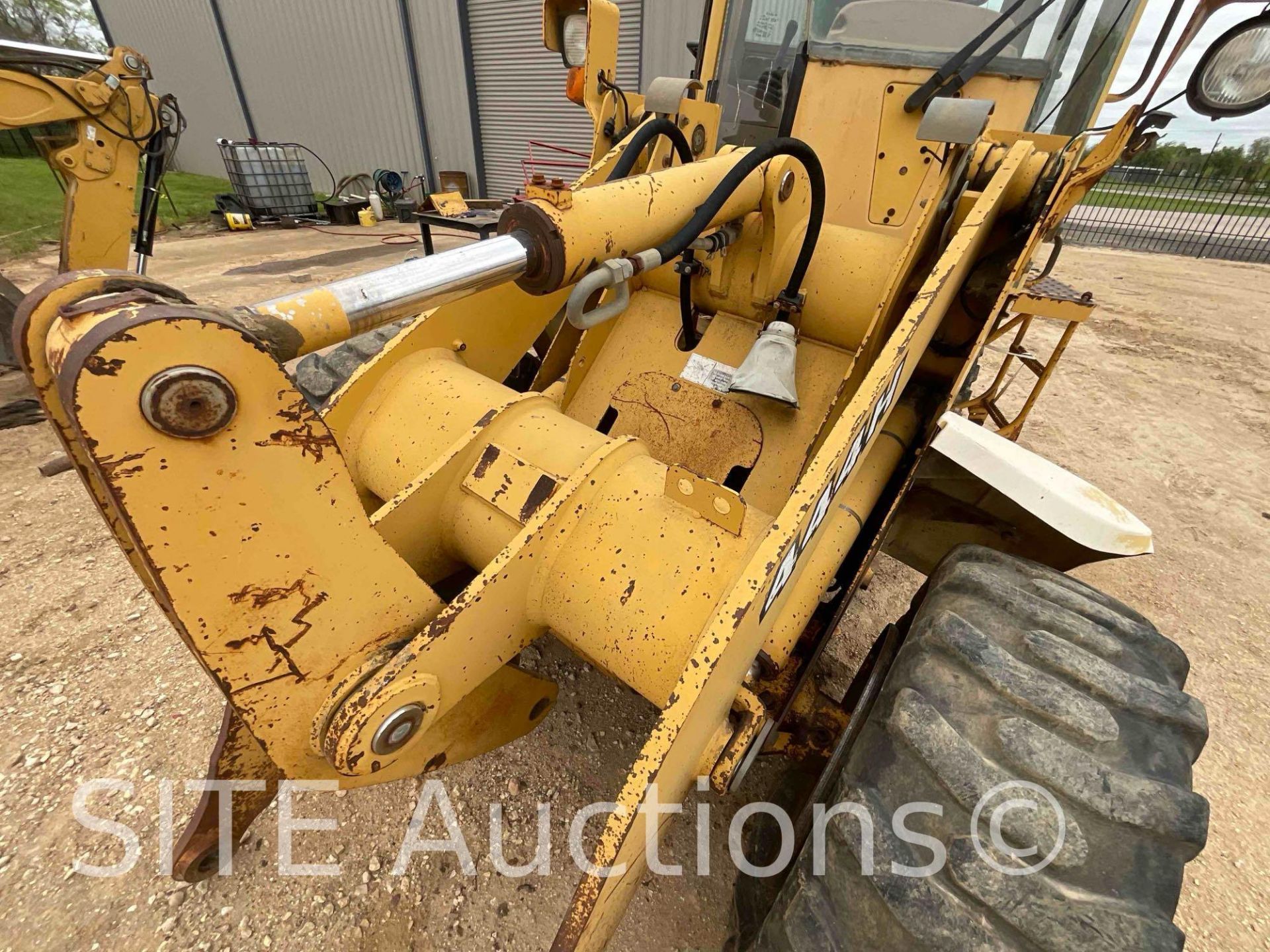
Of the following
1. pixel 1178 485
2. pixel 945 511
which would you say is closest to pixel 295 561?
pixel 945 511

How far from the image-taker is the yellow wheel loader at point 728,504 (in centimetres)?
93

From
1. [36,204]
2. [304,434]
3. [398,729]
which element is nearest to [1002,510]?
[398,729]

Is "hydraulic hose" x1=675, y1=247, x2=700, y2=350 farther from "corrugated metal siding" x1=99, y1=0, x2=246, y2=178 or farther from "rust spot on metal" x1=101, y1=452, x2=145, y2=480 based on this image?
"corrugated metal siding" x1=99, y1=0, x2=246, y2=178

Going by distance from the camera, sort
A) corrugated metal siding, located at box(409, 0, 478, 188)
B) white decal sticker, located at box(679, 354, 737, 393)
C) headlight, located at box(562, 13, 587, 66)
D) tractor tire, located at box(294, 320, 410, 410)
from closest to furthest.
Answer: white decal sticker, located at box(679, 354, 737, 393) → headlight, located at box(562, 13, 587, 66) → tractor tire, located at box(294, 320, 410, 410) → corrugated metal siding, located at box(409, 0, 478, 188)

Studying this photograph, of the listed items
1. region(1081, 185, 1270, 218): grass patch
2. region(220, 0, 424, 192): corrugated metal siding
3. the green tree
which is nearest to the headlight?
region(220, 0, 424, 192): corrugated metal siding

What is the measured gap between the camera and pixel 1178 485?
4352 millimetres

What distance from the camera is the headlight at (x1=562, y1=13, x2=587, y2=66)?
2387mm

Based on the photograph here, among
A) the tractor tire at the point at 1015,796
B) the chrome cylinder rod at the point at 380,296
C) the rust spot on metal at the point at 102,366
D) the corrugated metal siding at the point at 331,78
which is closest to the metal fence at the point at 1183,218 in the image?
the corrugated metal siding at the point at 331,78

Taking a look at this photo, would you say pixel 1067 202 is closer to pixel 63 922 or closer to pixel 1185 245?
pixel 63 922

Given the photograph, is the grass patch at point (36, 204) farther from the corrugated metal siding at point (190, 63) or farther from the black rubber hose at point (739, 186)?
the black rubber hose at point (739, 186)

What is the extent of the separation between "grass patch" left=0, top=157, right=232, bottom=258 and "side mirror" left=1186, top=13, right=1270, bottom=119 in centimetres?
1073

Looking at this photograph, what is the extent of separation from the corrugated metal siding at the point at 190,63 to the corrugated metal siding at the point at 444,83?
9.03m

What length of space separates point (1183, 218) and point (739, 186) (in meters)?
24.6

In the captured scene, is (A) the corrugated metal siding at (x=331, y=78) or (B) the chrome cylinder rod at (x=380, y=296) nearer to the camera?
(B) the chrome cylinder rod at (x=380, y=296)
